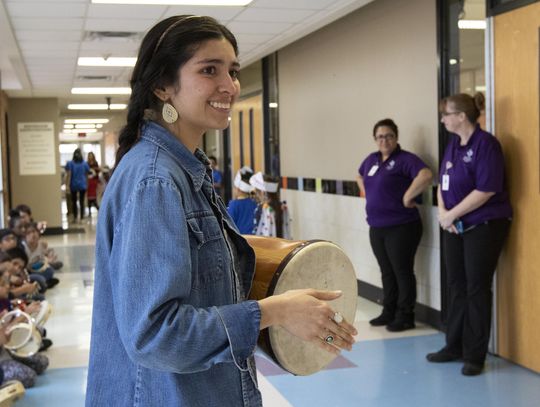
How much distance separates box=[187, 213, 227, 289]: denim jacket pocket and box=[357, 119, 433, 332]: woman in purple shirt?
13.7 feet

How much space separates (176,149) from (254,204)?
201 inches

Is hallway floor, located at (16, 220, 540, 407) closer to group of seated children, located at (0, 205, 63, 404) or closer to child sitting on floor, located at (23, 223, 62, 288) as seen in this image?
group of seated children, located at (0, 205, 63, 404)

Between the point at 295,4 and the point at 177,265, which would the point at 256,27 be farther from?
the point at 177,265

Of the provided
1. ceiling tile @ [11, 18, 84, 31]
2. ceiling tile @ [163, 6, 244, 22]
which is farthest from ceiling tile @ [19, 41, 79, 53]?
ceiling tile @ [163, 6, 244, 22]

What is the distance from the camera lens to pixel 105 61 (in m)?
8.82

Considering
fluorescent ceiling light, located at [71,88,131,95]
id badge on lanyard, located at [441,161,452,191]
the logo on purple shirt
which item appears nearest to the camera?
the logo on purple shirt

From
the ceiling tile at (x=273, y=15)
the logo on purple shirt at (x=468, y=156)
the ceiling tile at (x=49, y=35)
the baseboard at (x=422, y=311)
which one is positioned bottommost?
the baseboard at (x=422, y=311)

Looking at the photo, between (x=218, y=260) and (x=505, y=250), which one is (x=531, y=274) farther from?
(x=218, y=260)

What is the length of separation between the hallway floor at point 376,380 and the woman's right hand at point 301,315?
2794mm

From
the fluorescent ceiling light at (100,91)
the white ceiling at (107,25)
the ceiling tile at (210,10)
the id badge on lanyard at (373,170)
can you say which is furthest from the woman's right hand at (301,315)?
the fluorescent ceiling light at (100,91)

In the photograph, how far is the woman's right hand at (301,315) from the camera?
1.24m

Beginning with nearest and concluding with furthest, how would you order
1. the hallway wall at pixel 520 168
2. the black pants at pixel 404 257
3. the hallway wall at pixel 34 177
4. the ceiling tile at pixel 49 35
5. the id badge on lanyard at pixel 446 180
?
the hallway wall at pixel 520 168
the id badge on lanyard at pixel 446 180
the black pants at pixel 404 257
the ceiling tile at pixel 49 35
the hallway wall at pixel 34 177

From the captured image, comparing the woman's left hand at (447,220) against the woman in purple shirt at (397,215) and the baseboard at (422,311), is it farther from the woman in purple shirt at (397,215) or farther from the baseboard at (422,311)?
the baseboard at (422,311)

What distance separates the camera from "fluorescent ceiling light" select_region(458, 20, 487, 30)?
4.80 m
